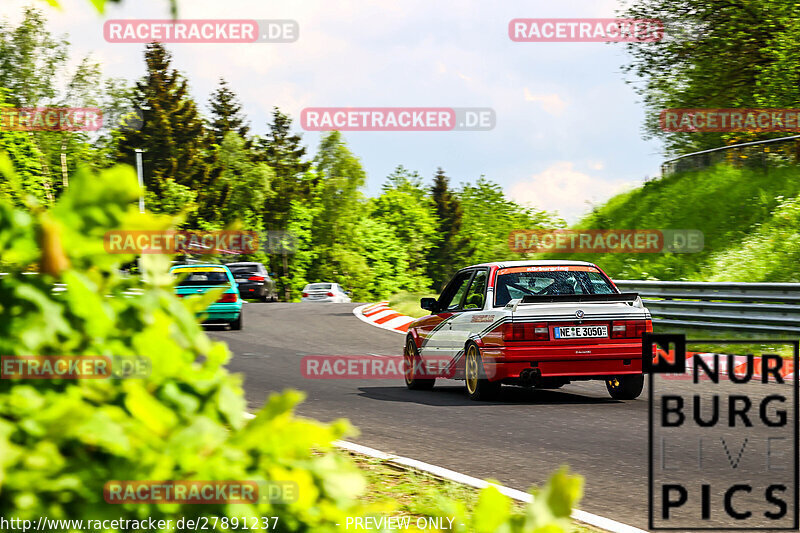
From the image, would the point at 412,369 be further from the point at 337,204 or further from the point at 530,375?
the point at 337,204

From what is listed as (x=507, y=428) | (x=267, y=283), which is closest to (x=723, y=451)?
(x=507, y=428)

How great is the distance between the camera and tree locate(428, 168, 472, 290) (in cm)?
11525

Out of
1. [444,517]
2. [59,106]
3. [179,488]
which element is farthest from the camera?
[59,106]

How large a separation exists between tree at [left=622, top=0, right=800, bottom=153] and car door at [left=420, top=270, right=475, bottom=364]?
17794 mm

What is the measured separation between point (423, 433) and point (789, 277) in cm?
1401

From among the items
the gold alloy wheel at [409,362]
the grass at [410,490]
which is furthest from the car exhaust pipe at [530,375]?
the grass at [410,490]

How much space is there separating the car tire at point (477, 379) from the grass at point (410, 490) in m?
3.98

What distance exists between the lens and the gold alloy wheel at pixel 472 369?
429 inches

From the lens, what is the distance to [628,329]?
34.2ft

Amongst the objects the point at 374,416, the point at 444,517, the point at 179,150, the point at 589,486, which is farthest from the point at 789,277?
the point at 179,150

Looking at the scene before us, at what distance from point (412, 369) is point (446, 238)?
103 m

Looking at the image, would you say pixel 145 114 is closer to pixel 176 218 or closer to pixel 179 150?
pixel 179 150

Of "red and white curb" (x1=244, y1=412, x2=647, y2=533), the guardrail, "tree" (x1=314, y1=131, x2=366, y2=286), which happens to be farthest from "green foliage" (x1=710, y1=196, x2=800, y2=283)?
"tree" (x1=314, y1=131, x2=366, y2=286)

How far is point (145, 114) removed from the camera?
7775 cm
